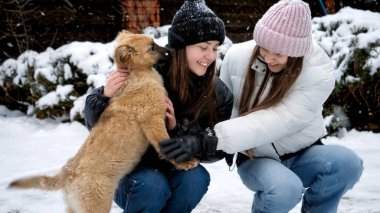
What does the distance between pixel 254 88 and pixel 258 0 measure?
18.7 ft

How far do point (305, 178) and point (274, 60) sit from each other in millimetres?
723

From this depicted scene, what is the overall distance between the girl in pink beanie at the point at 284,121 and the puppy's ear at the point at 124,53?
59 cm

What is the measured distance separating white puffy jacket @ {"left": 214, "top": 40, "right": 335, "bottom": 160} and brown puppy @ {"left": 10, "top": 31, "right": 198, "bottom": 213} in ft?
0.99

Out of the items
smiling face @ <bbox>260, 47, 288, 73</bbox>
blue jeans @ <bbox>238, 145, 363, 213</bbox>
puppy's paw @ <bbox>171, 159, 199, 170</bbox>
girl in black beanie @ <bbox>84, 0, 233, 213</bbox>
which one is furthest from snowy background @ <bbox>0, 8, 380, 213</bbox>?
smiling face @ <bbox>260, 47, 288, 73</bbox>

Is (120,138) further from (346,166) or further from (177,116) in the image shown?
(346,166)

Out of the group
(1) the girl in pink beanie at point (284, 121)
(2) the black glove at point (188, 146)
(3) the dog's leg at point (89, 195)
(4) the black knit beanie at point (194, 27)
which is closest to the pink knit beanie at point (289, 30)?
(1) the girl in pink beanie at point (284, 121)

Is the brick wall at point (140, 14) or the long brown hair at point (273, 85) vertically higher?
the long brown hair at point (273, 85)

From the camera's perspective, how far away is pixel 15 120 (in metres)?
5.82

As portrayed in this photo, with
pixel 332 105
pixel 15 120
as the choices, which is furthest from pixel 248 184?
pixel 15 120

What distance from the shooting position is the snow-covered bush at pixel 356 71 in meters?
4.96

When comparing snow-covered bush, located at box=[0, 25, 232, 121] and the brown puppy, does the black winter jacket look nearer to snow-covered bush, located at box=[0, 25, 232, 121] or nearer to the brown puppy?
the brown puppy

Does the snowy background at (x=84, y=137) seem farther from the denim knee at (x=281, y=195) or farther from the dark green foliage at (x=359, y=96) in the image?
the denim knee at (x=281, y=195)

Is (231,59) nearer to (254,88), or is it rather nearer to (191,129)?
(254,88)

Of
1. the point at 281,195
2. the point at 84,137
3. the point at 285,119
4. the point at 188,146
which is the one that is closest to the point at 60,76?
the point at 84,137
